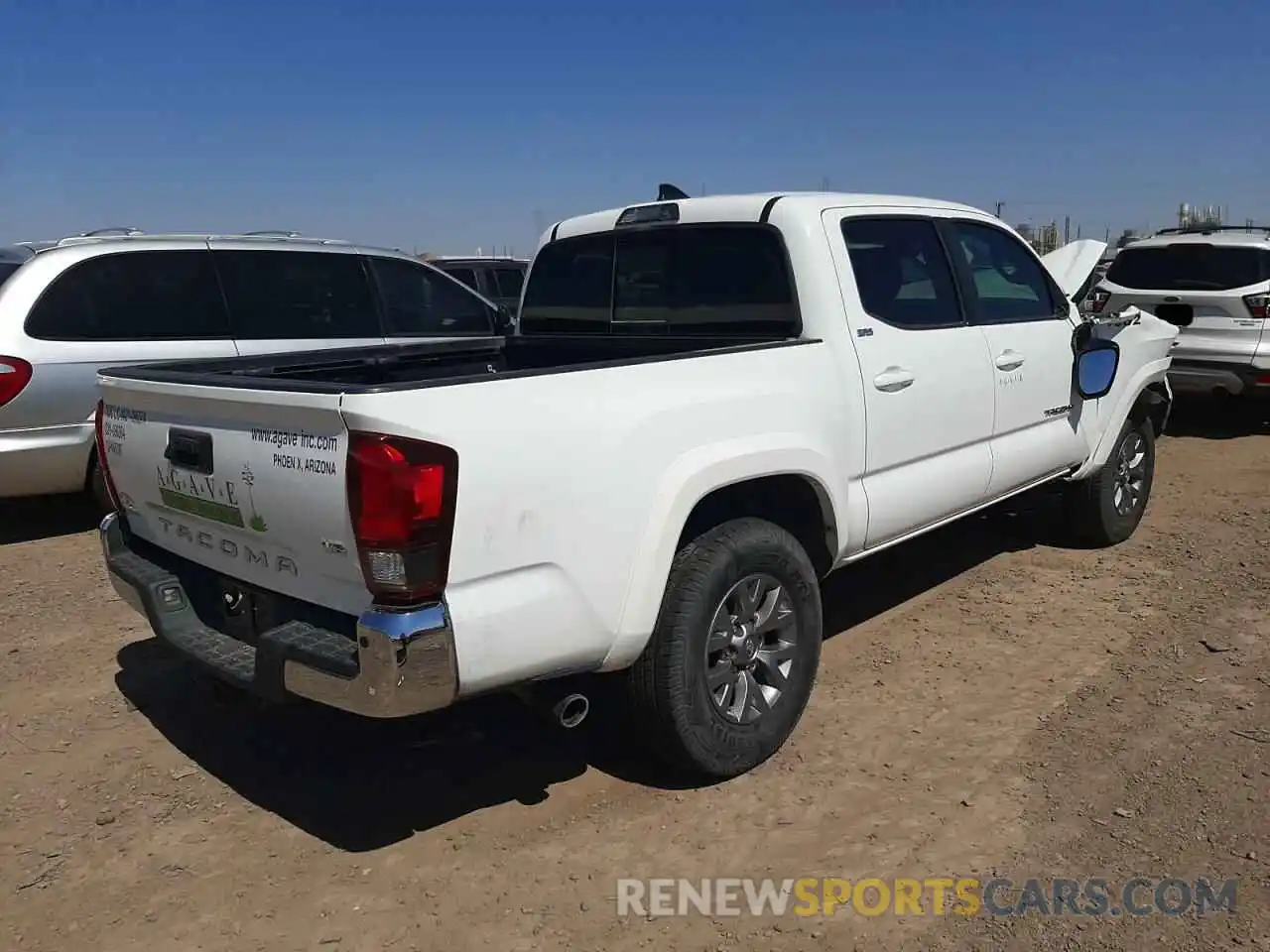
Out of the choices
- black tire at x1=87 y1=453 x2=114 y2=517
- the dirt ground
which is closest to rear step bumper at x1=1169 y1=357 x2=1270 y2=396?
the dirt ground

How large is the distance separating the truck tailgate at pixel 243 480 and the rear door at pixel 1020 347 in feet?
10.3

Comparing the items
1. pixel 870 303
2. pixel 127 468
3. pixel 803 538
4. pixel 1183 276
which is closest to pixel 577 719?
pixel 803 538

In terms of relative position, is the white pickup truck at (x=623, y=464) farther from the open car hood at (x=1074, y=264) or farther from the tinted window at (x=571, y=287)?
the open car hood at (x=1074, y=264)

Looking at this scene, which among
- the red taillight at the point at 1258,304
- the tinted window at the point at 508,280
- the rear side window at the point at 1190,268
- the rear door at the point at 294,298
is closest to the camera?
the rear door at the point at 294,298

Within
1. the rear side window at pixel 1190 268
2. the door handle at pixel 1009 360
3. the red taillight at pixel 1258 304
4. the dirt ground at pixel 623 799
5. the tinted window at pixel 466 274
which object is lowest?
the dirt ground at pixel 623 799

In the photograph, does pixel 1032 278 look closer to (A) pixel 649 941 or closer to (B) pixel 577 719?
(B) pixel 577 719

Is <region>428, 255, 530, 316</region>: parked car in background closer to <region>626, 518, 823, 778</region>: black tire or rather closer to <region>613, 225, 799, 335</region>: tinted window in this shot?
<region>613, 225, 799, 335</region>: tinted window

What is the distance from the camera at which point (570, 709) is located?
3.01 m

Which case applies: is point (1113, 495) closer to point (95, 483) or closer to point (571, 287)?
point (571, 287)

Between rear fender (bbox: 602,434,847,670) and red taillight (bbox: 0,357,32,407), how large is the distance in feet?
15.3

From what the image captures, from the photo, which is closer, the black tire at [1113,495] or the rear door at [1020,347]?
the rear door at [1020,347]

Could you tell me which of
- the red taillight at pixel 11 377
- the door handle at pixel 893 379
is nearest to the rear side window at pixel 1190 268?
the door handle at pixel 893 379

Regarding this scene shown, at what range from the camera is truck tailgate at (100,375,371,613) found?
265 centimetres

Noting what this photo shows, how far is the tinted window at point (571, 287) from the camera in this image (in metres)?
4.62
